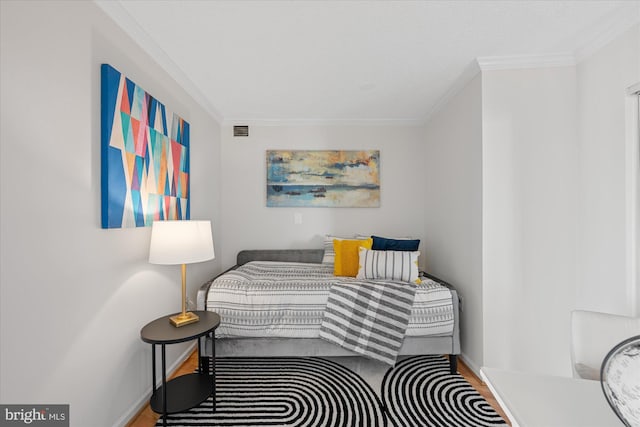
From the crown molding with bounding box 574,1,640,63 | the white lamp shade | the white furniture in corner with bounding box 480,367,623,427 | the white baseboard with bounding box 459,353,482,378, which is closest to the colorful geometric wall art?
the white lamp shade

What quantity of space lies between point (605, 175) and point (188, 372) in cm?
333

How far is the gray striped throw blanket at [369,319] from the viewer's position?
2412 millimetres

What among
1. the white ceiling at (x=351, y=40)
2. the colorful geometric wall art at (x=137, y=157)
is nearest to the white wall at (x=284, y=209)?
the white ceiling at (x=351, y=40)

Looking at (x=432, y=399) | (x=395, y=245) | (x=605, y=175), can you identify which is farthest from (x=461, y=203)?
(x=432, y=399)

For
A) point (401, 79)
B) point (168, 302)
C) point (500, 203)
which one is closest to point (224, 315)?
point (168, 302)

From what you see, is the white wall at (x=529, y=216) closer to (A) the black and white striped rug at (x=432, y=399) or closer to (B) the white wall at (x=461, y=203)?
(B) the white wall at (x=461, y=203)

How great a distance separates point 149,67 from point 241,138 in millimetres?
1698

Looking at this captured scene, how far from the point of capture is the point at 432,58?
2.31 metres

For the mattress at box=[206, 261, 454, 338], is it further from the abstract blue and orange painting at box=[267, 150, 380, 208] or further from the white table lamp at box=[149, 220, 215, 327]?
Answer: the abstract blue and orange painting at box=[267, 150, 380, 208]

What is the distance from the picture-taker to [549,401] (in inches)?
35.2

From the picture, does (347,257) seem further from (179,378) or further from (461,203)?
(179,378)

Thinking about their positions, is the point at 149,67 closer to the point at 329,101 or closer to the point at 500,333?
the point at 329,101

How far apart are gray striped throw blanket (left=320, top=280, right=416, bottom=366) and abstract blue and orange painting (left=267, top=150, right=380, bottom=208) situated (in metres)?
1.54

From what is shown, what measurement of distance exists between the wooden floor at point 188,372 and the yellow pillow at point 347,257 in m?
1.21
